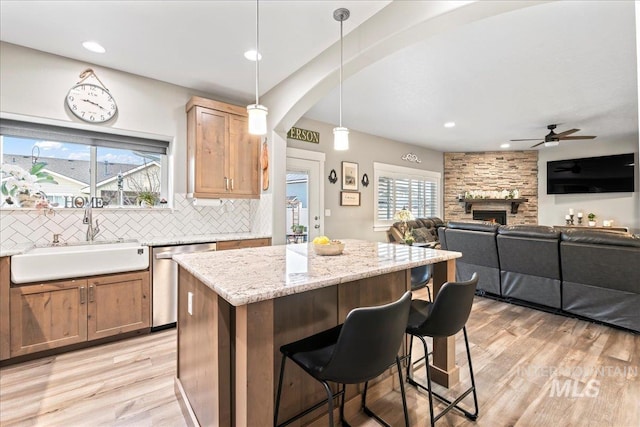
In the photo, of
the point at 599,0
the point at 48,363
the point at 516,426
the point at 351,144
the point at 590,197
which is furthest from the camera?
the point at 590,197

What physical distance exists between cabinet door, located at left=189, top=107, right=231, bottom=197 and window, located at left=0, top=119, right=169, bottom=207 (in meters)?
0.55

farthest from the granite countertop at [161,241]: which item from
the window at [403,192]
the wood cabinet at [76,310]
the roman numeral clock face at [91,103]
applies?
the window at [403,192]

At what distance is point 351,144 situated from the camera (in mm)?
5480

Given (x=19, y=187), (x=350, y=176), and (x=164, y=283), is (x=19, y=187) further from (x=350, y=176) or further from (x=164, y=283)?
(x=350, y=176)

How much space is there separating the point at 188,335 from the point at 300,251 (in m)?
0.88

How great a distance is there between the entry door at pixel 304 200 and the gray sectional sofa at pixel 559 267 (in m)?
2.13

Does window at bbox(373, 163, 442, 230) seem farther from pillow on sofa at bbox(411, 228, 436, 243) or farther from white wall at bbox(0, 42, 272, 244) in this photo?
white wall at bbox(0, 42, 272, 244)

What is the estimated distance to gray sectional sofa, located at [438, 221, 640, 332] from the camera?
279cm

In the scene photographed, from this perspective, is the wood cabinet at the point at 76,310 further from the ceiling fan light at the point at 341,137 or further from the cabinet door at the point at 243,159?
the ceiling fan light at the point at 341,137

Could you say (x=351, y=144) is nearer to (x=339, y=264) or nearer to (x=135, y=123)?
(x=135, y=123)

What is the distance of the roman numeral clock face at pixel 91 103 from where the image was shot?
9.36 feet

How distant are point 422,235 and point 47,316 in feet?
19.2

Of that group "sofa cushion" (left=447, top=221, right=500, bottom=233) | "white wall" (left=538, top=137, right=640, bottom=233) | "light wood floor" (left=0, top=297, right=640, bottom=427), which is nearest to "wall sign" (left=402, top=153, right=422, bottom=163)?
"sofa cushion" (left=447, top=221, right=500, bottom=233)

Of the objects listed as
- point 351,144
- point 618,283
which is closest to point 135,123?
point 351,144
